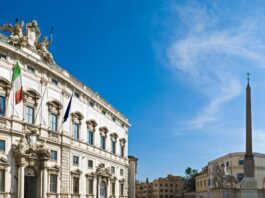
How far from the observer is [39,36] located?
34.5 m

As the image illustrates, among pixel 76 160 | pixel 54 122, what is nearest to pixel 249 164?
pixel 76 160

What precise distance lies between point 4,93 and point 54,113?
6756 millimetres

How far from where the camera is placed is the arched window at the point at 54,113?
34.1 metres

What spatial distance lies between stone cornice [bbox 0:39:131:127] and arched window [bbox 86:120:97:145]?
8.20 ft

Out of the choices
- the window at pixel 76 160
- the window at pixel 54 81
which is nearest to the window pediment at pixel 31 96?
the window at pixel 54 81

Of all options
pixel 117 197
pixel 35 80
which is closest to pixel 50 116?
pixel 35 80

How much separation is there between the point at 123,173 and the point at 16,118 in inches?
1020

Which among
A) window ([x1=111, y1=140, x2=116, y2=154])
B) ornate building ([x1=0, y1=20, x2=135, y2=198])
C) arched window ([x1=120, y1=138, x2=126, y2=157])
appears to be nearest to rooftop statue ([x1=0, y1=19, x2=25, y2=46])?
ornate building ([x1=0, y1=20, x2=135, y2=198])

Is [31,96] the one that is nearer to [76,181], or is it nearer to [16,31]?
[16,31]

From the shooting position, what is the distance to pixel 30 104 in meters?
31.6

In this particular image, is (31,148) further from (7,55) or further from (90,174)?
(90,174)

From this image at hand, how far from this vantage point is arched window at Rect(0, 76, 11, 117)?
28547 mm

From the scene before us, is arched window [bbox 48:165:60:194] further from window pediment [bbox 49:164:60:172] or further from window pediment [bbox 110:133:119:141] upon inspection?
window pediment [bbox 110:133:119:141]

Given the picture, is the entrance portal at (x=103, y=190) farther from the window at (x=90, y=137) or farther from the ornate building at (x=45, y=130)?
the window at (x=90, y=137)
